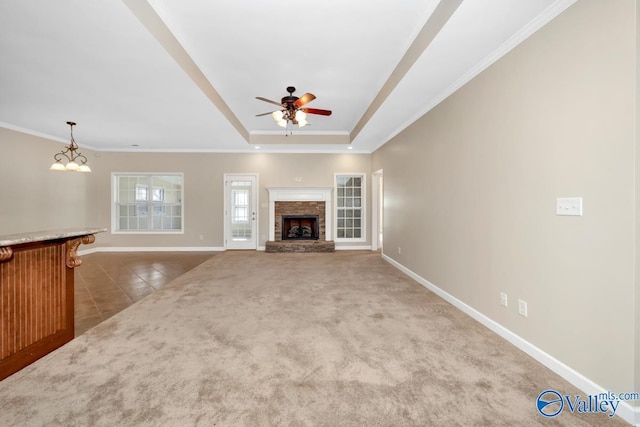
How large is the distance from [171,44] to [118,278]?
376 cm

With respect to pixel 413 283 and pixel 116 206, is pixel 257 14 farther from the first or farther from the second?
pixel 116 206

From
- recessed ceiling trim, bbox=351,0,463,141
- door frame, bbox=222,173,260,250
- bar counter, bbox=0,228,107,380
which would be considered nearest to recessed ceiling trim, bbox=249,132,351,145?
door frame, bbox=222,173,260,250

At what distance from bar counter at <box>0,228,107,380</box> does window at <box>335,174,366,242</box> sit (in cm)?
551

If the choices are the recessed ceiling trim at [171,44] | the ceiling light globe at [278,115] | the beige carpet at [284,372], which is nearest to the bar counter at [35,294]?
the beige carpet at [284,372]

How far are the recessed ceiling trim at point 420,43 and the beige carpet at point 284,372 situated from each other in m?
2.65

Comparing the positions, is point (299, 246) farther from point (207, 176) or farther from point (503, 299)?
point (503, 299)

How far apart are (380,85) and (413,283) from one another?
2.98m

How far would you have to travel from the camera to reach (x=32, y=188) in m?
5.25

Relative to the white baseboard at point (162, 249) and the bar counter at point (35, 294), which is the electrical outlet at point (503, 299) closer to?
the bar counter at point (35, 294)

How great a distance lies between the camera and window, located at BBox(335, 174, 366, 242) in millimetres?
7219

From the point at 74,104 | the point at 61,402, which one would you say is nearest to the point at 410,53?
the point at 61,402

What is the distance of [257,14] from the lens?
7.97ft

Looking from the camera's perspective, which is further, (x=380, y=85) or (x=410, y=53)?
(x=380, y=85)

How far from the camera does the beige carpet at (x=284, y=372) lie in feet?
4.92
